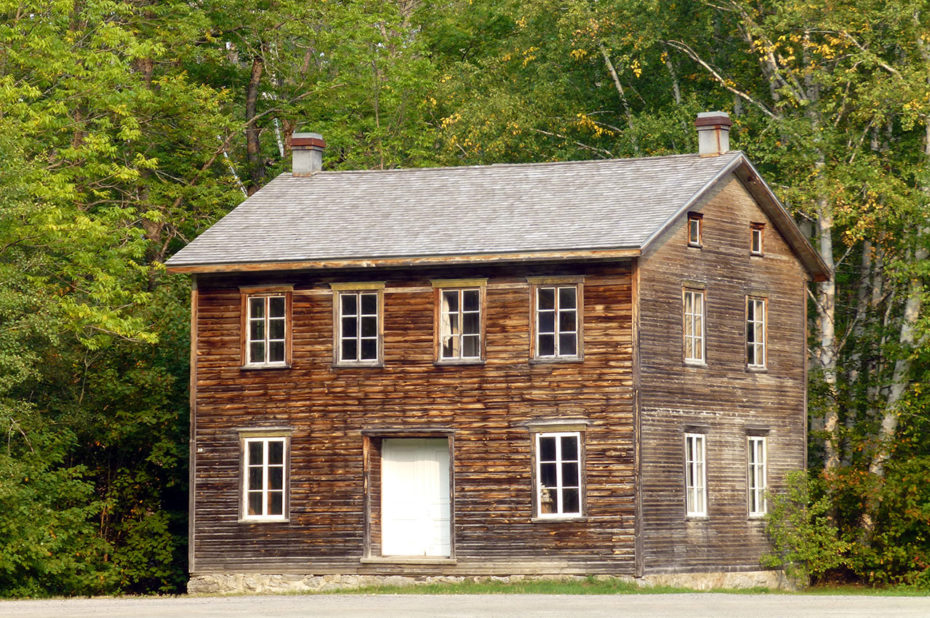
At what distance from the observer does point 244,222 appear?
126 feet

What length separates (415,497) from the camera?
120 ft

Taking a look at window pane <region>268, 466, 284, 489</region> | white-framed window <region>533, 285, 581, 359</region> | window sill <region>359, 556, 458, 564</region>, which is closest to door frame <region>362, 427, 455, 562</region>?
window sill <region>359, 556, 458, 564</region>

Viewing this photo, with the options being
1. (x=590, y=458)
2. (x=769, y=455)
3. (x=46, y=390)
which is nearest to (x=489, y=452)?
(x=590, y=458)

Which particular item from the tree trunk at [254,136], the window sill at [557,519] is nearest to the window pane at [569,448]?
the window sill at [557,519]

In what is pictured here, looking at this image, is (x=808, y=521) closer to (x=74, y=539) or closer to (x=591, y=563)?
(x=591, y=563)

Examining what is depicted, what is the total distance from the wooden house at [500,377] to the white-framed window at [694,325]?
0.19 feet

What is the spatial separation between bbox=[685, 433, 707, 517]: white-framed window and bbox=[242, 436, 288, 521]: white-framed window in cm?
846

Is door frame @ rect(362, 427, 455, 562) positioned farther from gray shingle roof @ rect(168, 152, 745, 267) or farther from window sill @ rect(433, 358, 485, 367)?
gray shingle roof @ rect(168, 152, 745, 267)

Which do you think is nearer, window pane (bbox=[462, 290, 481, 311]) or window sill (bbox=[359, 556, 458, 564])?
window sill (bbox=[359, 556, 458, 564])

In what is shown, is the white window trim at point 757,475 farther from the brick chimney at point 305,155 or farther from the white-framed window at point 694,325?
the brick chimney at point 305,155

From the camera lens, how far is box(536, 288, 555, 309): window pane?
35.1 metres

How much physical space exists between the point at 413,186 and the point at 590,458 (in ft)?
27.6

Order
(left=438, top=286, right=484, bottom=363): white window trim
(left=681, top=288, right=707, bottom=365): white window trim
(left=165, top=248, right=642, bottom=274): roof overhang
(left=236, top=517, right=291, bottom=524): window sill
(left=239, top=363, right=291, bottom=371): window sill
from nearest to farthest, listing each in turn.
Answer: (left=165, top=248, right=642, bottom=274): roof overhang < (left=438, top=286, right=484, bottom=363): white window trim < (left=681, top=288, right=707, bottom=365): white window trim < (left=236, top=517, right=291, bottom=524): window sill < (left=239, top=363, right=291, bottom=371): window sill

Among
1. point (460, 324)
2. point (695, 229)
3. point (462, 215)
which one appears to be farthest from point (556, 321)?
point (695, 229)
